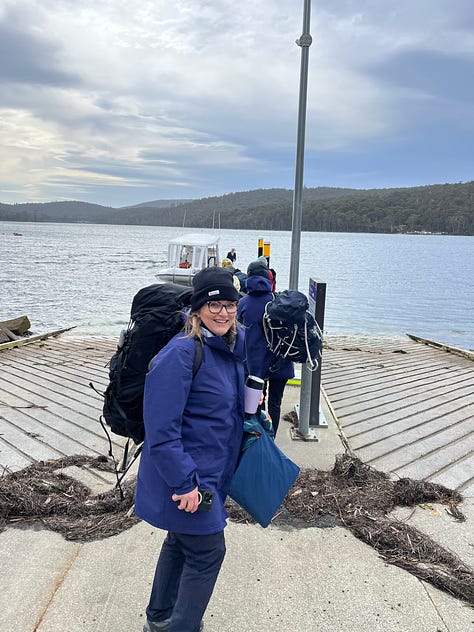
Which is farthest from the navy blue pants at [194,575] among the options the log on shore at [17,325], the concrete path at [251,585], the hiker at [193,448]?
the log on shore at [17,325]

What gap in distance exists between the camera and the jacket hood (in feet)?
14.7

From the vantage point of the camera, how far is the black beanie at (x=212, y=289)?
220 centimetres

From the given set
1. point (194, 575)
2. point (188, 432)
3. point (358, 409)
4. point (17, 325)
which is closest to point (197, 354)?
point (188, 432)

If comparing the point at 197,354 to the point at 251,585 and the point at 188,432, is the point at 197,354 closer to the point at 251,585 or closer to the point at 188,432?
the point at 188,432

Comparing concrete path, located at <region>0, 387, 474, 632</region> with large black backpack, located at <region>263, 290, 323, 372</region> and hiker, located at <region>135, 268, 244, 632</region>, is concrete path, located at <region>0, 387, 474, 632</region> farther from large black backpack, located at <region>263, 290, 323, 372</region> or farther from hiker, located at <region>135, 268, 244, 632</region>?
large black backpack, located at <region>263, 290, 323, 372</region>

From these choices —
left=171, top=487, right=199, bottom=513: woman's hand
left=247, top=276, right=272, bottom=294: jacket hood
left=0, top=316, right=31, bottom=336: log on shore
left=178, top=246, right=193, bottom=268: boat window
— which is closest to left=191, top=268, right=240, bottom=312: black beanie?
left=171, top=487, right=199, bottom=513: woman's hand

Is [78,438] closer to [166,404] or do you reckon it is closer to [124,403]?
[124,403]

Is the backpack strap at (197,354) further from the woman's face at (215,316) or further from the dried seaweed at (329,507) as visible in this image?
the dried seaweed at (329,507)

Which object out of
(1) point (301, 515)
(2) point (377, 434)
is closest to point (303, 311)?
(1) point (301, 515)

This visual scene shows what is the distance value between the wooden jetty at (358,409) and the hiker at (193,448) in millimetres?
2643

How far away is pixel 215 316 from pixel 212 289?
4.8 inches

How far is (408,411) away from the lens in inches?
247

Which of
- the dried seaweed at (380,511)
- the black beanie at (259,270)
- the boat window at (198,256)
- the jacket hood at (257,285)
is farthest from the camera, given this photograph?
the boat window at (198,256)

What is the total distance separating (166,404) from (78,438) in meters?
3.43
